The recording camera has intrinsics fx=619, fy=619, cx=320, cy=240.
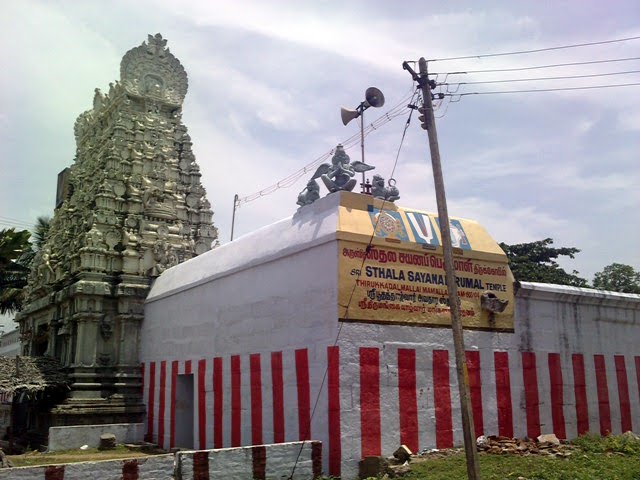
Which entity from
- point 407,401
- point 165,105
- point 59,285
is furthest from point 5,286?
point 407,401

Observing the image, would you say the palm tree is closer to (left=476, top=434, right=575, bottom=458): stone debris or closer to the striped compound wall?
the striped compound wall

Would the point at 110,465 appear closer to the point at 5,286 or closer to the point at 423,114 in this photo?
the point at 423,114

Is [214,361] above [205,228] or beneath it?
beneath

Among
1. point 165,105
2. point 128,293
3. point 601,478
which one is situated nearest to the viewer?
point 601,478

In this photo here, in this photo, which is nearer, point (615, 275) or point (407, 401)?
point (407, 401)

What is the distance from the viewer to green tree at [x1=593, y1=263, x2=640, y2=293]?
140ft

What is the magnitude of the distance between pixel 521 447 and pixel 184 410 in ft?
34.2

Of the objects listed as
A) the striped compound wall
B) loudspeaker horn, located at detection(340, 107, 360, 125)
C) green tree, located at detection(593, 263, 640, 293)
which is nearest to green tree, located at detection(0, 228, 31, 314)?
the striped compound wall

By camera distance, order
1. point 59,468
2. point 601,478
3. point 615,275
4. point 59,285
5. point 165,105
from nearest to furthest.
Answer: point 59,468 < point 601,478 < point 59,285 < point 165,105 < point 615,275

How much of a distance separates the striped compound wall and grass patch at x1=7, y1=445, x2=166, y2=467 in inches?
55.3

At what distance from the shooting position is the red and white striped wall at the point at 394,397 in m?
12.2

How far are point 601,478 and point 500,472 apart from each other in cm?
166

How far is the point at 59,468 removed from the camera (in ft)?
31.6

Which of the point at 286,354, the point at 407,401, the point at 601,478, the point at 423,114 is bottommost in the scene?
the point at 601,478
